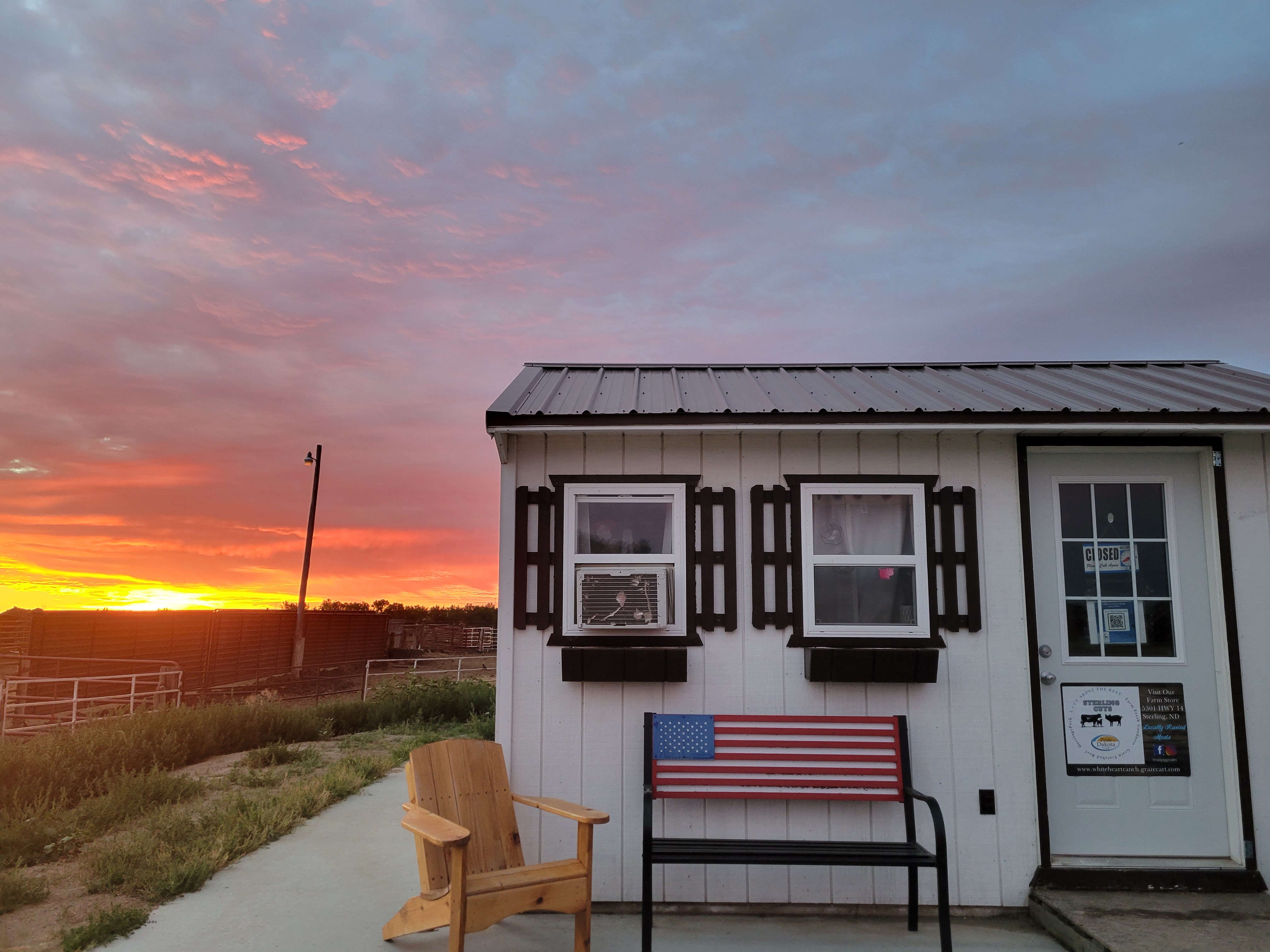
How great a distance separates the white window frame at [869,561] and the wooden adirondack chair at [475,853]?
1622mm

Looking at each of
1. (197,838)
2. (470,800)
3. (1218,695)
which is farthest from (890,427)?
(197,838)

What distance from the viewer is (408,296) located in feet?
26.5

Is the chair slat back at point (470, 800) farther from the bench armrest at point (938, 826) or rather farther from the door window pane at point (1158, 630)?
the door window pane at point (1158, 630)

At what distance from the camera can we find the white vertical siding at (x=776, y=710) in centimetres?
379

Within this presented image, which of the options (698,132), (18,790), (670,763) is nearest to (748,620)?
(670,763)

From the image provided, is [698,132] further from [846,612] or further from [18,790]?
[18,790]

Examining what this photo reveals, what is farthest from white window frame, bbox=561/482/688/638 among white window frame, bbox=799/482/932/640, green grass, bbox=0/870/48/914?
green grass, bbox=0/870/48/914

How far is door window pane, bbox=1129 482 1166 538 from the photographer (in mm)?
4129

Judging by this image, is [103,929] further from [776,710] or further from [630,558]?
[776,710]

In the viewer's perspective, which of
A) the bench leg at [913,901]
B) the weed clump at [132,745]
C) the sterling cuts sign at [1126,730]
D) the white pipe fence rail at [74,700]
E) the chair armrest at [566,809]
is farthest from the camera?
the white pipe fence rail at [74,700]

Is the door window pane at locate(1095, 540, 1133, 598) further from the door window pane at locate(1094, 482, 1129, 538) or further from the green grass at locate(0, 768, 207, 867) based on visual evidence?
the green grass at locate(0, 768, 207, 867)

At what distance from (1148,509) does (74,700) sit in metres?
10.6

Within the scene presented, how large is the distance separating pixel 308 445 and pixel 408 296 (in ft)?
37.7

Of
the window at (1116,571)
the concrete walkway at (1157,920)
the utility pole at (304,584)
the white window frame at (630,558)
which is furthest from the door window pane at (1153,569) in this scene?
the utility pole at (304,584)
